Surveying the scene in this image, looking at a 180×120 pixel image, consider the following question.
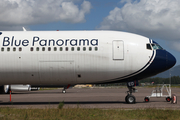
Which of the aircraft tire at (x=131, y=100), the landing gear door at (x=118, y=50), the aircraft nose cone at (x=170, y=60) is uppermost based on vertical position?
the landing gear door at (x=118, y=50)

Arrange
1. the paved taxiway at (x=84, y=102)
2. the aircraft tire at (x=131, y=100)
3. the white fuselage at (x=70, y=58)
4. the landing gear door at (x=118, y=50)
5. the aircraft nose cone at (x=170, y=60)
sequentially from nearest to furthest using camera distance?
the paved taxiway at (x=84, y=102) → the white fuselage at (x=70, y=58) → the landing gear door at (x=118, y=50) → the aircraft nose cone at (x=170, y=60) → the aircraft tire at (x=131, y=100)

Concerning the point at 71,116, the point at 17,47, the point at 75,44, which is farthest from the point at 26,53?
the point at 71,116

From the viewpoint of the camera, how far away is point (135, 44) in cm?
2038

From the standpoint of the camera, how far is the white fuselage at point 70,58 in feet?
65.3

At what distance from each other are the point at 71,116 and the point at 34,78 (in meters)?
7.88

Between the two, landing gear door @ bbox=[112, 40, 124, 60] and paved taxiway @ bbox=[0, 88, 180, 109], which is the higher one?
landing gear door @ bbox=[112, 40, 124, 60]

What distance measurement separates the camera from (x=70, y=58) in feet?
65.3

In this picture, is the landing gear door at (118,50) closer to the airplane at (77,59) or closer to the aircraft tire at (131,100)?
the airplane at (77,59)

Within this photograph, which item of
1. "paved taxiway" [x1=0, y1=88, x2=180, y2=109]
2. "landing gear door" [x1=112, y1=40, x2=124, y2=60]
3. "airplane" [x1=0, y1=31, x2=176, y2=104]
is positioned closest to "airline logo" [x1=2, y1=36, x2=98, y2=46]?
"airplane" [x1=0, y1=31, x2=176, y2=104]

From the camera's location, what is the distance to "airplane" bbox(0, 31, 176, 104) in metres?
19.9

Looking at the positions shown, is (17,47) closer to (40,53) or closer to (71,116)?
(40,53)

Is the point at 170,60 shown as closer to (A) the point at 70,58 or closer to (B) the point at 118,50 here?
(B) the point at 118,50

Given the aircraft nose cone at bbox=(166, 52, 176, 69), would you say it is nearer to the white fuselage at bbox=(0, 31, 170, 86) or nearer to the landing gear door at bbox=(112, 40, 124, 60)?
the white fuselage at bbox=(0, 31, 170, 86)

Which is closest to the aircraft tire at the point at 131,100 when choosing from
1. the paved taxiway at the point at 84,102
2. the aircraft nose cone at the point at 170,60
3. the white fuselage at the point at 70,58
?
the paved taxiway at the point at 84,102
